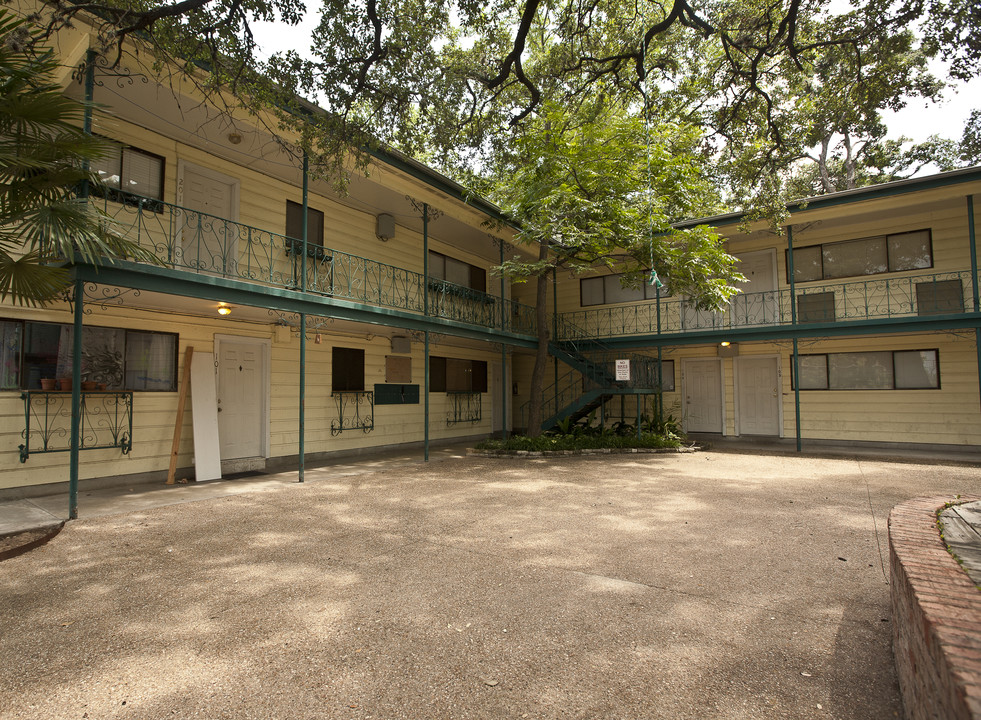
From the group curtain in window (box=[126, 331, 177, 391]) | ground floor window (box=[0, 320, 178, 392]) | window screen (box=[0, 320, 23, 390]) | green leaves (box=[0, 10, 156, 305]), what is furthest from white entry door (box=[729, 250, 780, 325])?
window screen (box=[0, 320, 23, 390])

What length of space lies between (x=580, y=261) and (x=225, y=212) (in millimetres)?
7386

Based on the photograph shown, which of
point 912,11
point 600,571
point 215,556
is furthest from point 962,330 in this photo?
point 215,556

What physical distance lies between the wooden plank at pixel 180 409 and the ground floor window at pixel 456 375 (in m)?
6.57

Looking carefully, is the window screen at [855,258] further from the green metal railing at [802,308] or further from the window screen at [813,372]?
the window screen at [813,372]

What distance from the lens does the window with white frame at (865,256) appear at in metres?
12.7

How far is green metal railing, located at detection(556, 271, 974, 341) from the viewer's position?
12334mm

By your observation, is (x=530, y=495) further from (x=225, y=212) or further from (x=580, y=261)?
(x=225, y=212)

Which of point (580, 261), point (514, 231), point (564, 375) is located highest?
point (514, 231)

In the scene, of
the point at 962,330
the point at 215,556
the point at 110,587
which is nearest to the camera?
the point at 110,587

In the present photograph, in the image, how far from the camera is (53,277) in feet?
18.4

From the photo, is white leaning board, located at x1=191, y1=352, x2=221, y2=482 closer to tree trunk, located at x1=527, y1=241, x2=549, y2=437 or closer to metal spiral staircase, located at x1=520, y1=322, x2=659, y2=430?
tree trunk, located at x1=527, y1=241, x2=549, y2=437

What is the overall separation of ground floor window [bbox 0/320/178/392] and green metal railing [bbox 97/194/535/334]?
4.48ft

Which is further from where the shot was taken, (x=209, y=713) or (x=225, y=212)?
(x=225, y=212)

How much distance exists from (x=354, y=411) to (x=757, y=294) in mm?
10805
